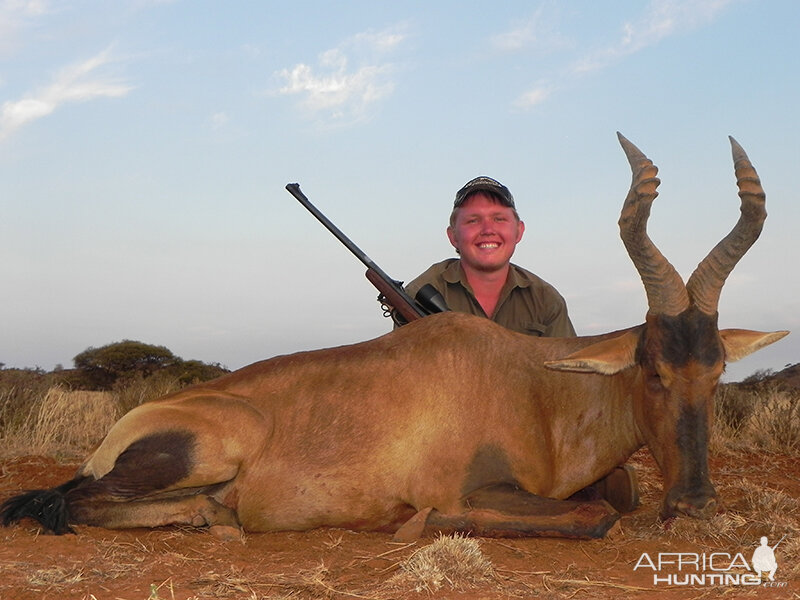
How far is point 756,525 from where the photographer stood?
5.34m

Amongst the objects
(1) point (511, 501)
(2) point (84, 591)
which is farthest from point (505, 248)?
(2) point (84, 591)

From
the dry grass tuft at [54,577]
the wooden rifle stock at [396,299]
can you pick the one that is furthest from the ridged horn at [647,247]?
the dry grass tuft at [54,577]

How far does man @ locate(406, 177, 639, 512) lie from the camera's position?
26.6 ft

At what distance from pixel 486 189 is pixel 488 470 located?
361 centimetres

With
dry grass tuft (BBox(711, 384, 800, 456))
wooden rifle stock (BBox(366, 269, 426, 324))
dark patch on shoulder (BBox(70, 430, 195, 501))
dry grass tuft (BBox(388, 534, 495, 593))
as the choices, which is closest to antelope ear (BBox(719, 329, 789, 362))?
dry grass tuft (BBox(388, 534, 495, 593))

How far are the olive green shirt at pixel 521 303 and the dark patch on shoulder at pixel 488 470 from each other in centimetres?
306

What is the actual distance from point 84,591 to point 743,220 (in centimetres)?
424

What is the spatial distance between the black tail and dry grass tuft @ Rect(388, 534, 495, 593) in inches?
96.3

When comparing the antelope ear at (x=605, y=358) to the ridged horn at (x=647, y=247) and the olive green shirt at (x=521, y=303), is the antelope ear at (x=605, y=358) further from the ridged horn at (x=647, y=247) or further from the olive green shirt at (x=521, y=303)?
the olive green shirt at (x=521, y=303)

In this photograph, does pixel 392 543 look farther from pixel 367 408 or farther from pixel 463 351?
pixel 463 351

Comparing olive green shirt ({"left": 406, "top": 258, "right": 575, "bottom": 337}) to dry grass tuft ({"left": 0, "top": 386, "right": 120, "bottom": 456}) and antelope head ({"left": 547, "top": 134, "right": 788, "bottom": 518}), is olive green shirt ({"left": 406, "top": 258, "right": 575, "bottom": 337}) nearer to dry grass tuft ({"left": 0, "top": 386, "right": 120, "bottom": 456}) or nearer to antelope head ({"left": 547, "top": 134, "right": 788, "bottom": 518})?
antelope head ({"left": 547, "top": 134, "right": 788, "bottom": 518})

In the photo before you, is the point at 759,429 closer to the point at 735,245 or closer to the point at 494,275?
the point at 494,275

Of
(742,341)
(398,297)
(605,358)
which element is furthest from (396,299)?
(742,341)

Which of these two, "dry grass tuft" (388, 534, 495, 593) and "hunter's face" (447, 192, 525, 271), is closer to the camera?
"dry grass tuft" (388, 534, 495, 593)
